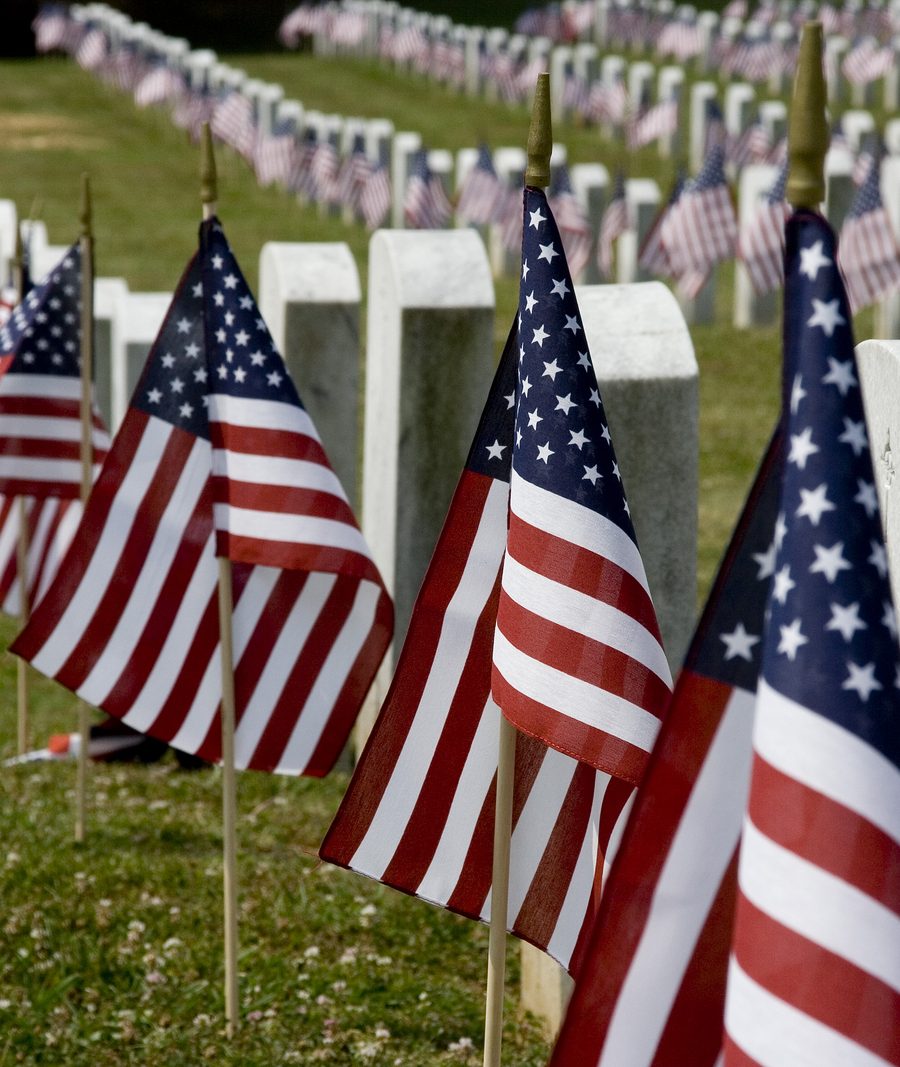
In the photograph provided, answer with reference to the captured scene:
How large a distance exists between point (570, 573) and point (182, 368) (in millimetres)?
1971

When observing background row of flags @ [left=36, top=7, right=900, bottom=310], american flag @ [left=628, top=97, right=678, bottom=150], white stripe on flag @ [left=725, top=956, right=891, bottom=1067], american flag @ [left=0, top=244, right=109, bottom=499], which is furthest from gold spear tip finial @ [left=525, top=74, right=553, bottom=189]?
american flag @ [left=628, top=97, right=678, bottom=150]

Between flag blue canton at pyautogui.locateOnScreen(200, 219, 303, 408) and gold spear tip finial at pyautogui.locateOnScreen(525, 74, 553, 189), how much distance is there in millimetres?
1401

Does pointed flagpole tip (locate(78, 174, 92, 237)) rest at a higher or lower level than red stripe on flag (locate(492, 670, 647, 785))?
higher

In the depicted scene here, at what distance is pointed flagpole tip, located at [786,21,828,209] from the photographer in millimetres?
2359

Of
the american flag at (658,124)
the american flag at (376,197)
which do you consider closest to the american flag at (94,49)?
the american flag at (658,124)

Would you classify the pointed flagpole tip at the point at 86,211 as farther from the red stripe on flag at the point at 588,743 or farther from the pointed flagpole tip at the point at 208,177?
the red stripe on flag at the point at 588,743

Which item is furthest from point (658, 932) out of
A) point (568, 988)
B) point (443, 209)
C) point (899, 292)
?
point (443, 209)

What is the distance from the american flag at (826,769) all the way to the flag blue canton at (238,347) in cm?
244

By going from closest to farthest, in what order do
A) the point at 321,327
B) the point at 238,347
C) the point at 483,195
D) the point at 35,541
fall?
the point at 238,347 → the point at 321,327 → the point at 35,541 → the point at 483,195

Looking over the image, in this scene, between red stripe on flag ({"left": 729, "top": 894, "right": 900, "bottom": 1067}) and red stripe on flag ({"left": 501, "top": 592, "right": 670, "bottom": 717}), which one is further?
red stripe on flag ({"left": 501, "top": 592, "right": 670, "bottom": 717})

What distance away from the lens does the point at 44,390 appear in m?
6.37

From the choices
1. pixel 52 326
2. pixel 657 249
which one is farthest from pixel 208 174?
pixel 657 249

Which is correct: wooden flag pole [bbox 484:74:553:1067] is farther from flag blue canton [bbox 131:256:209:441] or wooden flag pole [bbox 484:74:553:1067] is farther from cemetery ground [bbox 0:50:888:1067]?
flag blue canton [bbox 131:256:209:441]

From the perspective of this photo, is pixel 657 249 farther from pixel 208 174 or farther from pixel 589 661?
pixel 589 661
